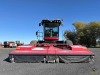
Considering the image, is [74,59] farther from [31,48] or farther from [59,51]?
[31,48]

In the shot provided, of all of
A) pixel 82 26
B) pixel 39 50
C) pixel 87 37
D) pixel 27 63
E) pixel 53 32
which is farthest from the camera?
pixel 82 26

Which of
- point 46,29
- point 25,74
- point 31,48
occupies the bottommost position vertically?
point 25,74

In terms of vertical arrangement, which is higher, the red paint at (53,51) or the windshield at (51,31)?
the windshield at (51,31)

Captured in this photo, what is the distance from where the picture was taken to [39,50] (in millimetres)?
14508

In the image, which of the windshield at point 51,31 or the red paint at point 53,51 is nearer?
the red paint at point 53,51

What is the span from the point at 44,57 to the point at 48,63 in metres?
0.43

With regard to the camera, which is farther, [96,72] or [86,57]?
[86,57]

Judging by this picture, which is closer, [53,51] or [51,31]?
[53,51]

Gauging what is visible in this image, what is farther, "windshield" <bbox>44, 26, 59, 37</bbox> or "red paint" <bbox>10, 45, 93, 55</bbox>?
"windshield" <bbox>44, 26, 59, 37</bbox>

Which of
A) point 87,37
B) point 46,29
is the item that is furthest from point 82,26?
point 46,29

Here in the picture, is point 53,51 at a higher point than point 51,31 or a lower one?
lower

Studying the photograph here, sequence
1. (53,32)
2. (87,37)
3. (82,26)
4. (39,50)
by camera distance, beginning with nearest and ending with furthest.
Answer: (39,50)
(53,32)
(87,37)
(82,26)

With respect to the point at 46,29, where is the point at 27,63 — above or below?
below

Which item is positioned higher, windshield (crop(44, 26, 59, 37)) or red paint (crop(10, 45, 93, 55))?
windshield (crop(44, 26, 59, 37))
